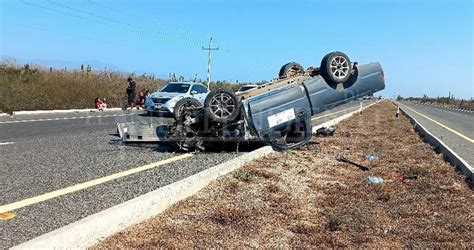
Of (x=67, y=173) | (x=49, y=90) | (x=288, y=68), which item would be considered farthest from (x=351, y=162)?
(x=49, y=90)

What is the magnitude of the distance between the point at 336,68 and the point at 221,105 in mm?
2485

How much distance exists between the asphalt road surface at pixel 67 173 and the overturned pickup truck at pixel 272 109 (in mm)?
397

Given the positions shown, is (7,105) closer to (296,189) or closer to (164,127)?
(164,127)

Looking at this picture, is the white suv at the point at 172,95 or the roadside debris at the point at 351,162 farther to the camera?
the white suv at the point at 172,95

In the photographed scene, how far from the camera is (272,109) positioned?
8.53 m

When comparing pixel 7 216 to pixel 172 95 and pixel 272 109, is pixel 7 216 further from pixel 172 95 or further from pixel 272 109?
pixel 172 95

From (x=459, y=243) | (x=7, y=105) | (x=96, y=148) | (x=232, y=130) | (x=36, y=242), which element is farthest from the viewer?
(x=7, y=105)

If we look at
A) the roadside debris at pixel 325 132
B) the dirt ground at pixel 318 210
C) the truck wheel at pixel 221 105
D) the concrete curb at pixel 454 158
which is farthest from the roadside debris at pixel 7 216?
the roadside debris at pixel 325 132

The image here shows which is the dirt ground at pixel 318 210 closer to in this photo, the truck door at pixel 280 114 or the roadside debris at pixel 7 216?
the truck door at pixel 280 114

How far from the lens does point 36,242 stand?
3373 millimetres

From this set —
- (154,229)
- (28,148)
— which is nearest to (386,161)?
(154,229)

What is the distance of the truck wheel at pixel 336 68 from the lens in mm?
9078

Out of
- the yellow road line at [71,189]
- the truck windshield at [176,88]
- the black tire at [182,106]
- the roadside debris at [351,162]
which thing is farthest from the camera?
the truck windshield at [176,88]

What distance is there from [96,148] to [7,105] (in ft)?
41.2
